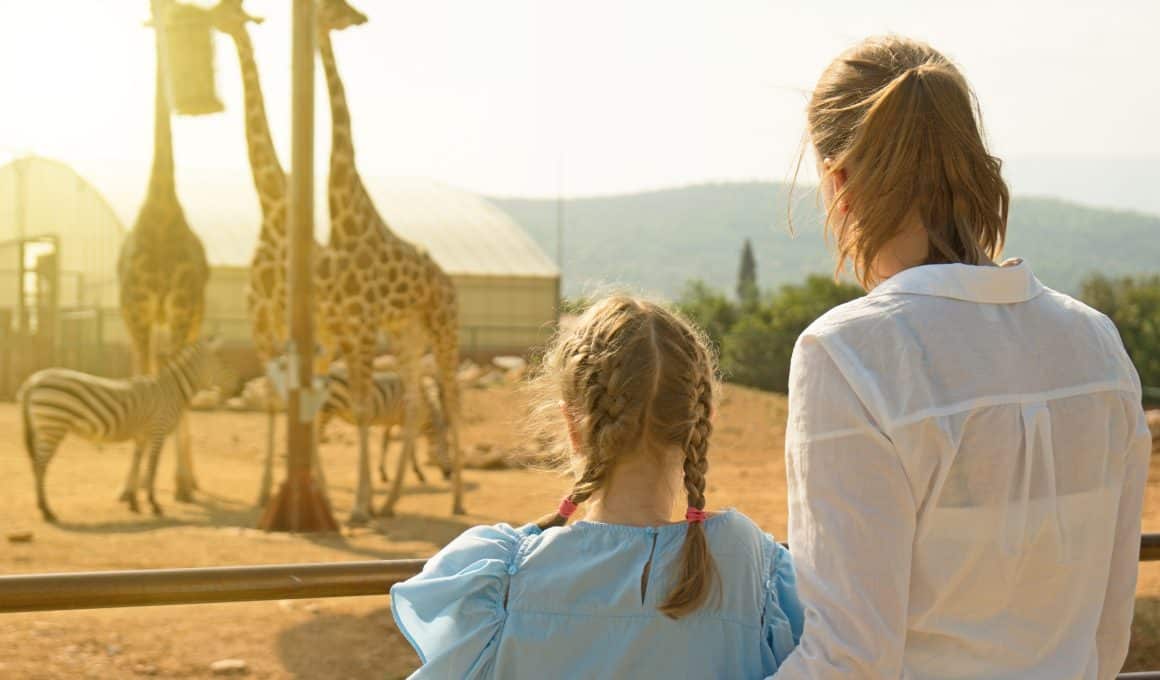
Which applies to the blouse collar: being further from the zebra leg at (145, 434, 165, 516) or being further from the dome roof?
the dome roof

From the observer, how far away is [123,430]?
9484mm

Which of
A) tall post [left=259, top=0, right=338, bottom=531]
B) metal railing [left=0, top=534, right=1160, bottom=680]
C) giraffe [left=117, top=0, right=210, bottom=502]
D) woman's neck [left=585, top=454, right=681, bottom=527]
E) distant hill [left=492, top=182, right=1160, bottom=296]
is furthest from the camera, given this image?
distant hill [left=492, top=182, right=1160, bottom=296]

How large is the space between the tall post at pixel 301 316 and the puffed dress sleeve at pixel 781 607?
271 inches

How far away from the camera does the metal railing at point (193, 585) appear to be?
1927 mm

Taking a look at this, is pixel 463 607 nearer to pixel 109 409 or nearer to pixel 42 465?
pixel 42 465

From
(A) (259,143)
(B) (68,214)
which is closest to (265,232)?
(A) (259,143)

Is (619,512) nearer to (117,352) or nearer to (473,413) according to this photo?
(473,413)

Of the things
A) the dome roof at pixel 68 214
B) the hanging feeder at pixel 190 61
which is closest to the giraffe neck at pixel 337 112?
the hanging feeder at pixel 190 61

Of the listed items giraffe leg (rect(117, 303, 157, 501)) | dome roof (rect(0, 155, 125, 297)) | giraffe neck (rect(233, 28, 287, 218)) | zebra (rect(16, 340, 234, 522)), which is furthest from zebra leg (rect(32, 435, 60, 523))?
dome roof (rect(0, 155, 125, 297))

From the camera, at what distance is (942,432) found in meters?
1.38

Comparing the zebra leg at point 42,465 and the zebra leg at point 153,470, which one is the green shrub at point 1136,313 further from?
the zebra leg at point 42,465

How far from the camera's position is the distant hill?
108 meters

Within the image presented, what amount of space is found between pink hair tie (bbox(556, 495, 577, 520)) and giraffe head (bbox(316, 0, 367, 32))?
8250 millimetres

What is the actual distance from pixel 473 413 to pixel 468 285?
12061mm
